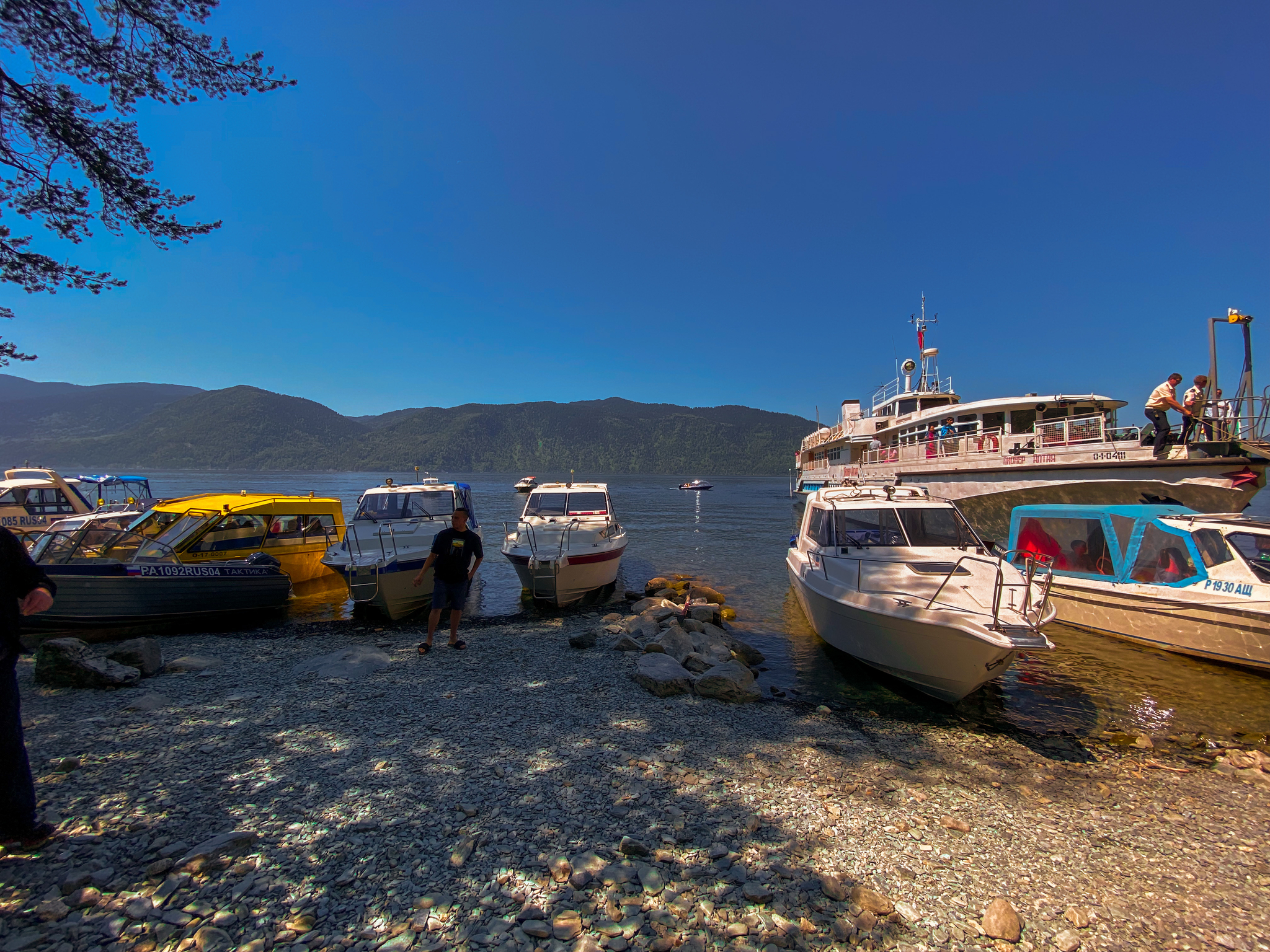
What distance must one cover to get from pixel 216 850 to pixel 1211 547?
1382 cm

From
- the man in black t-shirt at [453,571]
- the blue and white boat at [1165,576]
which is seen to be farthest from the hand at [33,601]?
the blue and white boat at [1165,576]

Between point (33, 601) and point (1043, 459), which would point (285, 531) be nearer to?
point (33, 601)

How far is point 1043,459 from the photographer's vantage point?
53.3 ft

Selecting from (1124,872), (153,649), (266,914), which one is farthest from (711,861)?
(153,649)

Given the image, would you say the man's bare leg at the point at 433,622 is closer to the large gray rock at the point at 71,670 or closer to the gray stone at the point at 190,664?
the gray stone at the point at 190,664

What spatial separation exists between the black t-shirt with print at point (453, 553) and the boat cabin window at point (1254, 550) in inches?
490

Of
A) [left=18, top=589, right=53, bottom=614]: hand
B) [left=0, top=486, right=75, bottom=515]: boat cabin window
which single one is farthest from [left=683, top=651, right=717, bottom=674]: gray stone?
[left=0, top=486, right=75, bottom=515]: boat cabin window

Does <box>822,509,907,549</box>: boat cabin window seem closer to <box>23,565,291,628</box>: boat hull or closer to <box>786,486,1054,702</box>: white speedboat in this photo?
<box>786,486,1054,702</box>: white speedboat

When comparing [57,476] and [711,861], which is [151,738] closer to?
[711,861]

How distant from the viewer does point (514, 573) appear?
714 inches

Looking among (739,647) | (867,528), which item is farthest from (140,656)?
(867,528)

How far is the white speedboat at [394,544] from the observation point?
35.2 feet

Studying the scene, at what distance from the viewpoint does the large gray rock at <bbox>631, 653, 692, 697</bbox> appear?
22.0 ft

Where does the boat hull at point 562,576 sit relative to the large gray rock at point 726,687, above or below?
above
